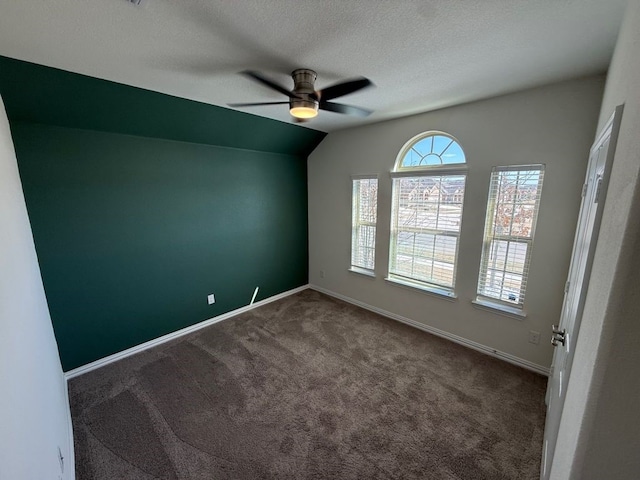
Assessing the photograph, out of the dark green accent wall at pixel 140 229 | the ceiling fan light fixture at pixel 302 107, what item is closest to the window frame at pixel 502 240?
the ceiling fan light fixture at pixel 302 107

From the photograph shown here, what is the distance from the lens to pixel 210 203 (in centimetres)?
326

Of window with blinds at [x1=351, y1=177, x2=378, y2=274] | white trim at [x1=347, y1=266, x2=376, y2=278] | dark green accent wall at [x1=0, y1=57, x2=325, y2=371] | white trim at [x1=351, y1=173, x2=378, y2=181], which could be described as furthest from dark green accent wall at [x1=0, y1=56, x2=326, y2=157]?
white trim at [x1=347, y1=266, x2=376, y2=278]

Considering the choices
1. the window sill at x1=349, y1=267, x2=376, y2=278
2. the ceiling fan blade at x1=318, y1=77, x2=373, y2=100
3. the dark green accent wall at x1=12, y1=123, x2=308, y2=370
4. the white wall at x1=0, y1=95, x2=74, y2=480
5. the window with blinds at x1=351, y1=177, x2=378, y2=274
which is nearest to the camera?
the white wall at x1=0, y1=95, x2=74, y2=480

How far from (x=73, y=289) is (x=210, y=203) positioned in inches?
61.2

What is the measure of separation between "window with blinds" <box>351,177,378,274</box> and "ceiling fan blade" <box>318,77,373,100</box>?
1.78 metres

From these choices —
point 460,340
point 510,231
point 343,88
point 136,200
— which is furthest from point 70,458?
point 510,231

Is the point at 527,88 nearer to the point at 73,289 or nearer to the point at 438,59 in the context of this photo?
the point at 438,59

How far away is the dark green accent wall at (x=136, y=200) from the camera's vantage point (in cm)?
216

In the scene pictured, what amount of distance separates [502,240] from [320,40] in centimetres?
236

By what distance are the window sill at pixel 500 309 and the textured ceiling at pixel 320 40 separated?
2.00m

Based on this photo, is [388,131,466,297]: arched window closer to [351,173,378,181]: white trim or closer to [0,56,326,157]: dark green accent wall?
[351,173,378,181]: white trim

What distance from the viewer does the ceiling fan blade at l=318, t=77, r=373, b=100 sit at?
1.61 metres

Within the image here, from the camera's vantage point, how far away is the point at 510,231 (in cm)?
248

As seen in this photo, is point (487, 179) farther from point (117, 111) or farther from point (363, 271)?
point (117, 111)
